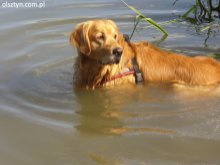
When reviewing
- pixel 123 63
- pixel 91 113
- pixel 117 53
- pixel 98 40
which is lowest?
pixel 91 113

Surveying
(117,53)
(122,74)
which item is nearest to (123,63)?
(122,74)

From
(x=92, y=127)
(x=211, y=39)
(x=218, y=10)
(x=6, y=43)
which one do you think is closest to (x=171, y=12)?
(x=218, y=10)

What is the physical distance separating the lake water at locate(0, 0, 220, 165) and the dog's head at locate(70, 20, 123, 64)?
580 millimetres

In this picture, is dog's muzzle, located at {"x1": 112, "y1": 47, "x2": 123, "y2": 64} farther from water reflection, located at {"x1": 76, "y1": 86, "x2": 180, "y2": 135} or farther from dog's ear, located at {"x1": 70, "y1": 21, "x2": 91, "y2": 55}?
water reflection, located at {"x1": 76, "y1": 86, "x2": 180, "y2": 135}

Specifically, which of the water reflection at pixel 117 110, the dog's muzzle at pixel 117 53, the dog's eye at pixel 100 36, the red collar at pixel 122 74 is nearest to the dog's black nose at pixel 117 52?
the dog's muzzle at pixel 117 53

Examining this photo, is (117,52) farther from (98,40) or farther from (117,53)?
(98,40)

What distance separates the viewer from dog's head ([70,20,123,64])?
612 cm

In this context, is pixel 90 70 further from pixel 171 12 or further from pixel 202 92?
pixel 171 12

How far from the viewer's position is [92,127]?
213 inches

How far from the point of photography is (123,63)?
21.3ft

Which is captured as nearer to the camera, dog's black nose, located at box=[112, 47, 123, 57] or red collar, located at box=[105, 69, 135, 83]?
dog's black nose, located at box=[112, 47, 123, 57]

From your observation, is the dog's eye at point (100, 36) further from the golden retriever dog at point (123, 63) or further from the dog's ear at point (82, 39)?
the dog's ear at point (82, 39)

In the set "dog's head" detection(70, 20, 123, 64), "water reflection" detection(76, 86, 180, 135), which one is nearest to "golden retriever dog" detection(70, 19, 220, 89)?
"dog's head" detection(70, 20, 123, 64)

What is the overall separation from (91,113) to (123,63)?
0.99m
